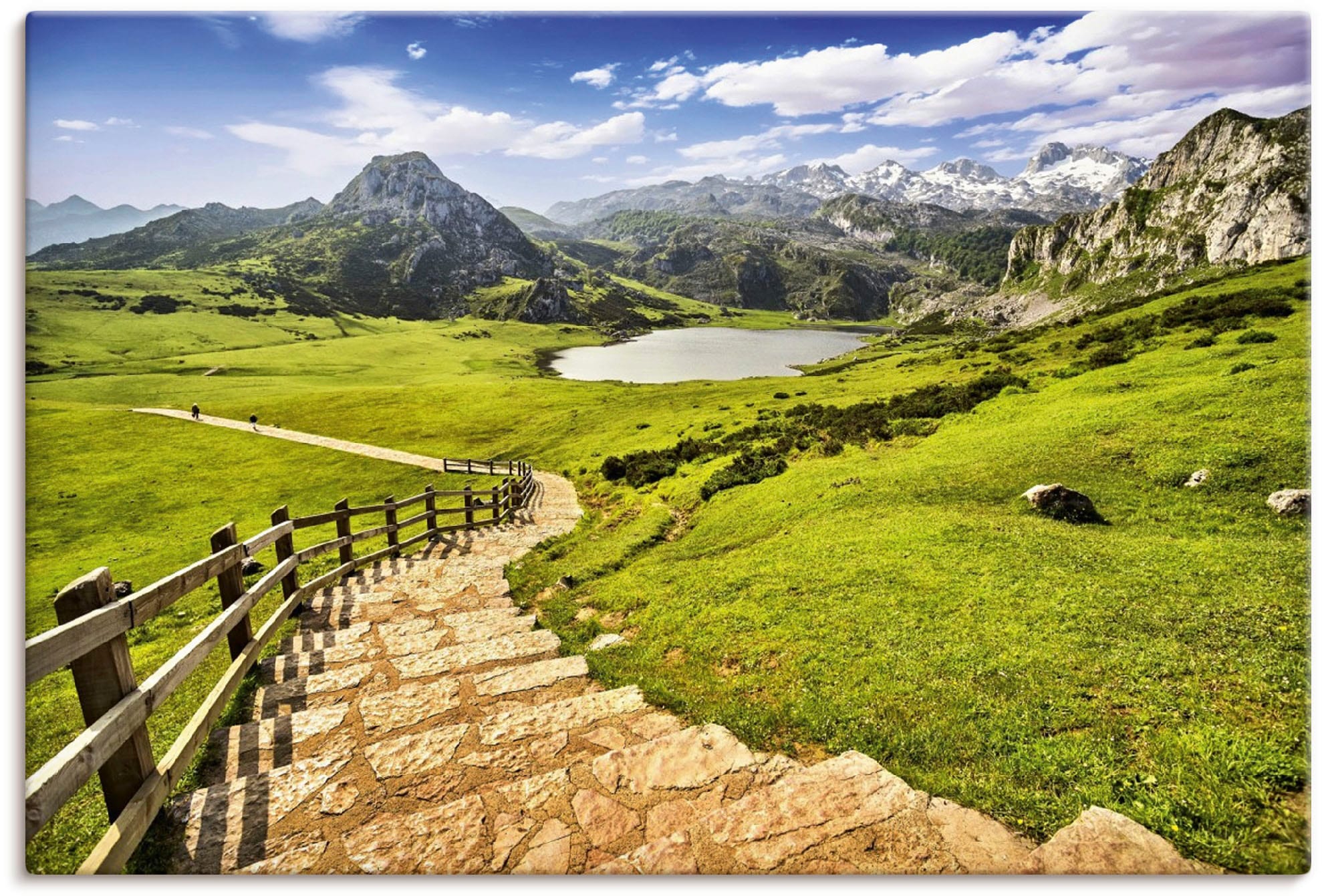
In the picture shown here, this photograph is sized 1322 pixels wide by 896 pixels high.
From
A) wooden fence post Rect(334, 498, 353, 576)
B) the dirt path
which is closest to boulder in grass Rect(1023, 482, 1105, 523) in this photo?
wooden fence post Rect(334, 498, 353, 576)

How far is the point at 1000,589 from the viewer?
10672 millimetres

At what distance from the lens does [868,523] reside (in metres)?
16.3

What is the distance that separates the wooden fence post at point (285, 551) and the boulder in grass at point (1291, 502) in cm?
2140

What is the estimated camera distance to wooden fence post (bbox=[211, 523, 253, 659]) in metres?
8.46

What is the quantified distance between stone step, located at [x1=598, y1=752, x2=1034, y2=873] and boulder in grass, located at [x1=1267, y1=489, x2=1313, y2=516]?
43.9ft

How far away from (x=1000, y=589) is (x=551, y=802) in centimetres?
903

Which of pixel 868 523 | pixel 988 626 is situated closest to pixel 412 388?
pixel 868 523

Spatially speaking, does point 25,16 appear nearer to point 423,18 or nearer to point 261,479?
point 423,18

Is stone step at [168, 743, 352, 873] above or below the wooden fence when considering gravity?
below

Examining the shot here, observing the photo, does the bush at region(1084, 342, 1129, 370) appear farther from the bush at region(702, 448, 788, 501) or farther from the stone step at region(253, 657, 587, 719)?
the stone step at region(253, 657, 587, 719)

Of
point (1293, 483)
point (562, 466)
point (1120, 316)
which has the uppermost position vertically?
point (1120, 316)

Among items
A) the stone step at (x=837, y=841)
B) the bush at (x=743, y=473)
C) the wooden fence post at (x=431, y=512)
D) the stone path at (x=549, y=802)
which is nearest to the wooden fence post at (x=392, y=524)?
the wooden fence post at (x=431, y=512)

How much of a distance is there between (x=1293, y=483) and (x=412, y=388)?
331 ft

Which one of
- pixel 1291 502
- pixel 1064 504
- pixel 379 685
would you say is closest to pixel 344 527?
pixel 379 685
